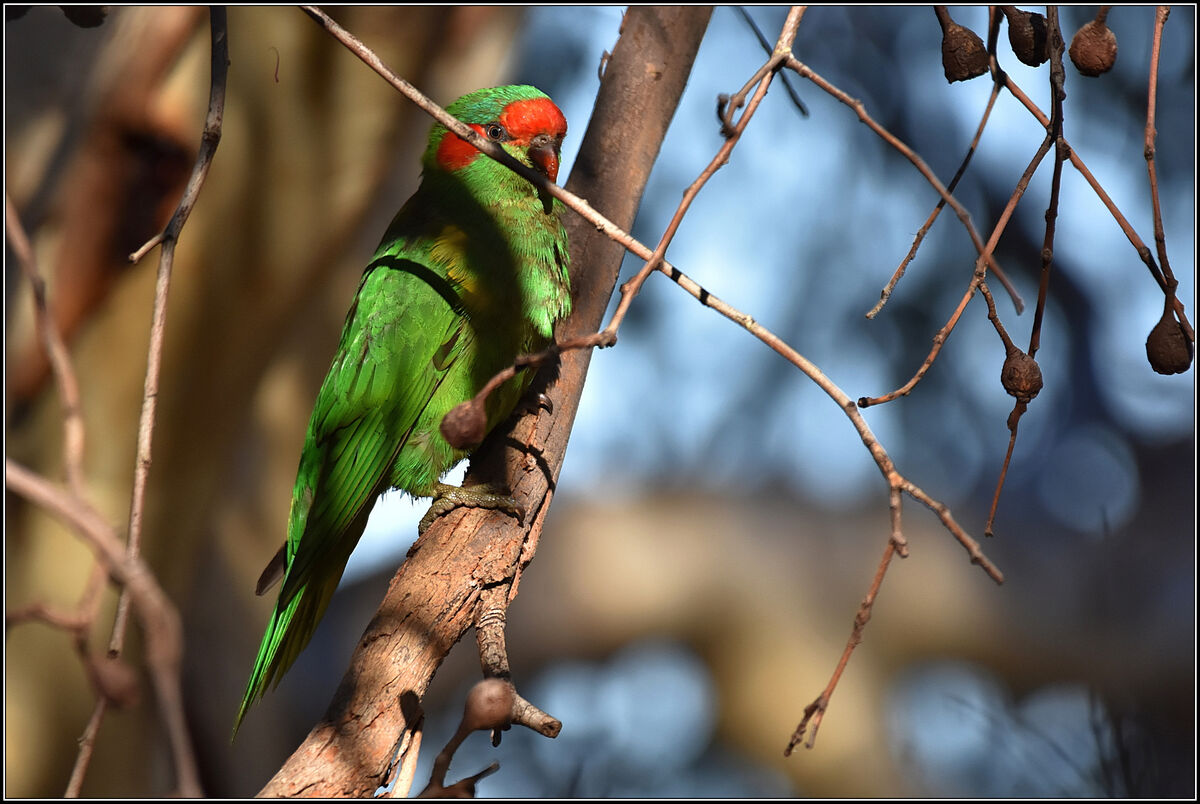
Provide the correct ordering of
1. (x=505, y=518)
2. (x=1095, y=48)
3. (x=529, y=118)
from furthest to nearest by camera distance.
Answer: (x=529, y=118), (x=505, y=518), (x=1095, y=48)

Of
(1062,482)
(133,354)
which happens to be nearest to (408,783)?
(133,354)

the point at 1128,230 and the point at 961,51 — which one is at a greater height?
the point at 961,51

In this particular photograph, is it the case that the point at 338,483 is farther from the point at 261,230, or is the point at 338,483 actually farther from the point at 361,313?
the point at 261,230

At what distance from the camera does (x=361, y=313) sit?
6.62 feet

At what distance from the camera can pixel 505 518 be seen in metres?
1.62

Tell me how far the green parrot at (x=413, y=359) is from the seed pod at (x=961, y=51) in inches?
35.9

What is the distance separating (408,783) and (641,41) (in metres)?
1.54

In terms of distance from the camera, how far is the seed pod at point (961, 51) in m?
1.20

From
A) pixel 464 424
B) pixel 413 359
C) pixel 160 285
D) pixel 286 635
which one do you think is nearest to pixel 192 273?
pixel 413 359

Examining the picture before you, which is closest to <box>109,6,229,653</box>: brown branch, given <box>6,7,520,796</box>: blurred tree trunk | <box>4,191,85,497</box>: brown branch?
<box>4,191,85,497</box>: brown branch

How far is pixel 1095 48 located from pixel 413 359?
1.34 meters

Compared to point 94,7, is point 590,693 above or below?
below

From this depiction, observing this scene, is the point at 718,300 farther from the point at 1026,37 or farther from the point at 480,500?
the point at 480,500

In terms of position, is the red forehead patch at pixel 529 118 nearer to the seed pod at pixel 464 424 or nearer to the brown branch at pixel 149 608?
the seed pod at pixel 464 424
